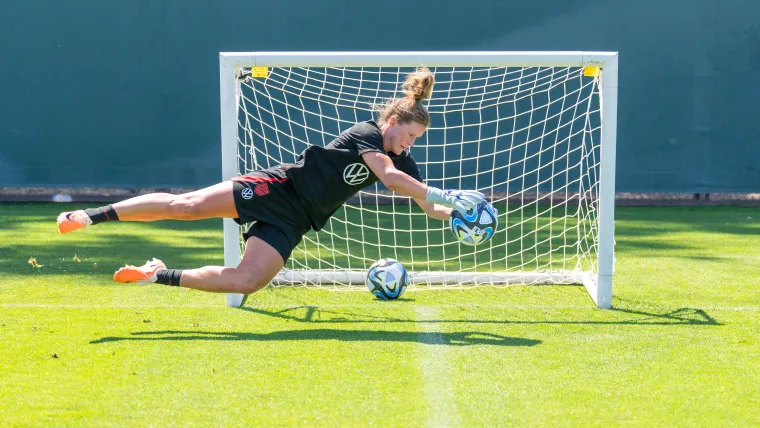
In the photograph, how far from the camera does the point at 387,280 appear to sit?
651 centimetres

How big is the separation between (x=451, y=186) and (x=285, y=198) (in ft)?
22.2

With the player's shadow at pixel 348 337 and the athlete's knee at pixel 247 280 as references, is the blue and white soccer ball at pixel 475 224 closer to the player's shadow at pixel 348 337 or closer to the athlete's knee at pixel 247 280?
the player's shadow at pixel 348 337

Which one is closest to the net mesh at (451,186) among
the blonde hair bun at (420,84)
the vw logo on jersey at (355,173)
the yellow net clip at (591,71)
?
the yellow net clip at (591,71)

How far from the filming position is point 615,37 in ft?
44.0

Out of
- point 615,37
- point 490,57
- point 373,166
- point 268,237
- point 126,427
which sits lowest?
point 126,427

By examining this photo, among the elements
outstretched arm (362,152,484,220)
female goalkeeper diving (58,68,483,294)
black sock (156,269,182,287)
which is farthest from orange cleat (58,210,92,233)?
outstretched arm (362,152,484,220)

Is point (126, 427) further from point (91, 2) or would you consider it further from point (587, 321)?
point (91, 2)

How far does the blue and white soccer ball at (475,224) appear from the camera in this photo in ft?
18.5

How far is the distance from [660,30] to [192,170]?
6906 mm

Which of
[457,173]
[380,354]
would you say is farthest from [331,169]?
[457,173]

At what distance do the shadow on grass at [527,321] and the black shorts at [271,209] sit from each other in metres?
0.56

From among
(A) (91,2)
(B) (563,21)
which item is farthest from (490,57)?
(A) (91,2)

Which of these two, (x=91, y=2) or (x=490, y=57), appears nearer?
(x=490, y=57)

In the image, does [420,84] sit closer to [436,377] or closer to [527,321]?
[527,321]
